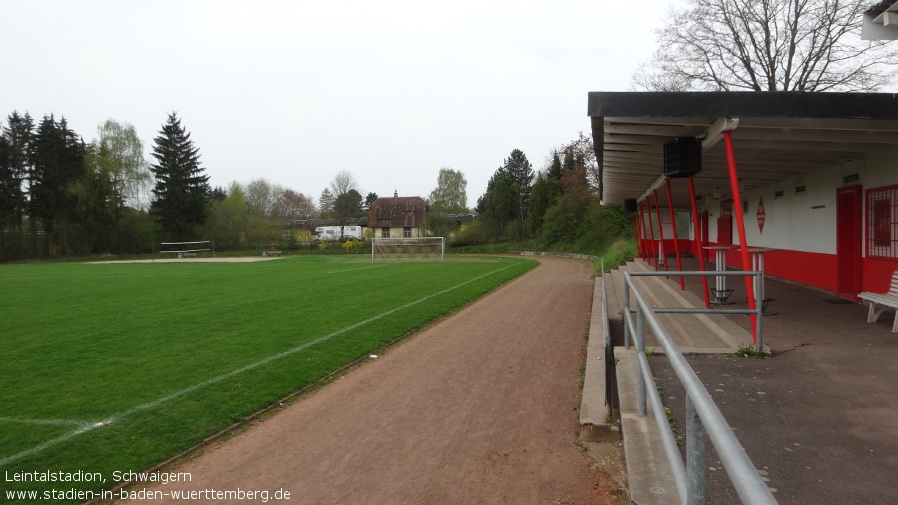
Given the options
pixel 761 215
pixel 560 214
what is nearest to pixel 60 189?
pixel 560 214

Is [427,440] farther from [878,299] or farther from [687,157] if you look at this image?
[878,299]

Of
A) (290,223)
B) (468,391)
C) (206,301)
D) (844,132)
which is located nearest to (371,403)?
(468,391)

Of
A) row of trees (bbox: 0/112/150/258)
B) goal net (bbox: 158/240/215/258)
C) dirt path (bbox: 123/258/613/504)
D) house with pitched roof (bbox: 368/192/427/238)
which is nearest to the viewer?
dirt path (bbox: 123/258/613/504)

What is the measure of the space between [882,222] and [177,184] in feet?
216

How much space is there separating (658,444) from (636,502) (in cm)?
81

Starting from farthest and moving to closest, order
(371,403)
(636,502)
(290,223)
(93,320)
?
(290,223) → (93,320) → (371,403) → (636,502)

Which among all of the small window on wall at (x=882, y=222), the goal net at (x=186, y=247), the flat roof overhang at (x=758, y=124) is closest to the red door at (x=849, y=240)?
the small window on wall at (x=882, y=222)

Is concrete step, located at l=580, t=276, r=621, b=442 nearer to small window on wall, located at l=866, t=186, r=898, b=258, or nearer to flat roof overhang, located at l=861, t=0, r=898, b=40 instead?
small window on wall, located at l=866, t=186, r=898, b=258

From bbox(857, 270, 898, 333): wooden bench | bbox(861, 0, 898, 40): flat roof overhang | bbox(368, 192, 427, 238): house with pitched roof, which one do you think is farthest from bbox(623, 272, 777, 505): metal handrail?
bbox(368, 192, 427, 238): house with pitched roof

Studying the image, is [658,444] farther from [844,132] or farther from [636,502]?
[844,132]

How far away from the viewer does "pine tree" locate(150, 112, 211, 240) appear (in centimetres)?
6212

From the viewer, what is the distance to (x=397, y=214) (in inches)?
3324

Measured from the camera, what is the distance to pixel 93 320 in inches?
493

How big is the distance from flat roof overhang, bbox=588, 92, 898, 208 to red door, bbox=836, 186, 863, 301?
55 centimetres
